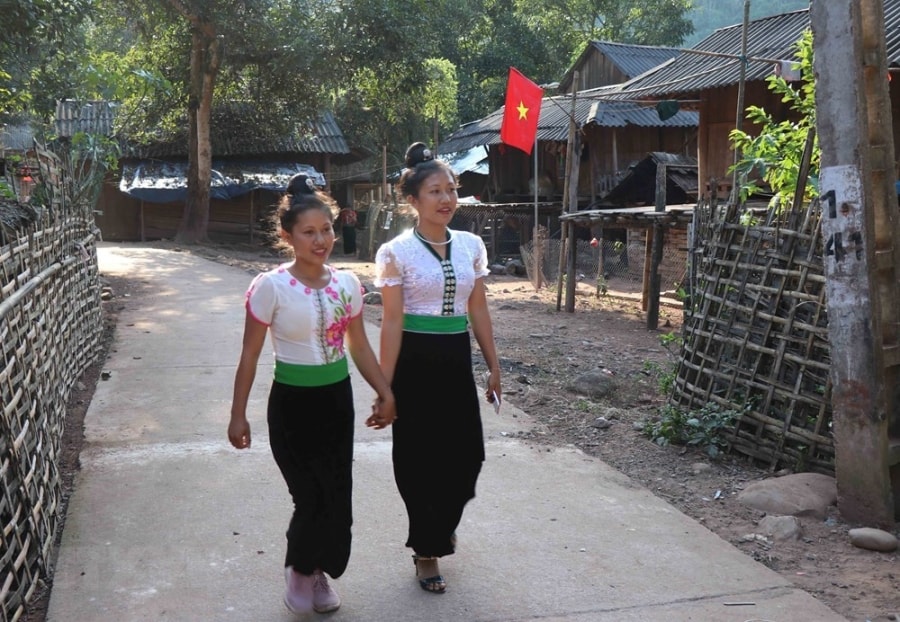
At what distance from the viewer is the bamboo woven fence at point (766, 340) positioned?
4852 mm

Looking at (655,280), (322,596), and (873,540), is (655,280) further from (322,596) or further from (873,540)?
(322,596)

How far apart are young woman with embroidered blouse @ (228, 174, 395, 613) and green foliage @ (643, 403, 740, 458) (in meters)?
2.88

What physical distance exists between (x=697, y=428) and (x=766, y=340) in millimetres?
703

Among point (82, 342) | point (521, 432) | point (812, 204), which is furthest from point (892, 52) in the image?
point (82, 342)

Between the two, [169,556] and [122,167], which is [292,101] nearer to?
[122,167]

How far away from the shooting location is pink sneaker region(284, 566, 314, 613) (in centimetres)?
314

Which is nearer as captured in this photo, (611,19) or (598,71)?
(598,71)

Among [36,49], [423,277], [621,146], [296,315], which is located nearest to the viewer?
[296,315]

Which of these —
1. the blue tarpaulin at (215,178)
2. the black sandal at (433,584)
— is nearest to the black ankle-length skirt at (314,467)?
Result: the black sandal at (433,584)

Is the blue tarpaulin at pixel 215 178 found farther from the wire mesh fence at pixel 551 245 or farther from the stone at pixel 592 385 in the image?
the stone at pixel 592 385

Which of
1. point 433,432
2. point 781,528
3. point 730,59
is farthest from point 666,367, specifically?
point 433,432

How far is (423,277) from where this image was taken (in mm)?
3371

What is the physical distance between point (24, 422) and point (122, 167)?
2467 centimetres

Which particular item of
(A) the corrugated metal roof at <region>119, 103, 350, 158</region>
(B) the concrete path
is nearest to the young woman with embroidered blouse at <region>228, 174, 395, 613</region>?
(B) the concrete path
